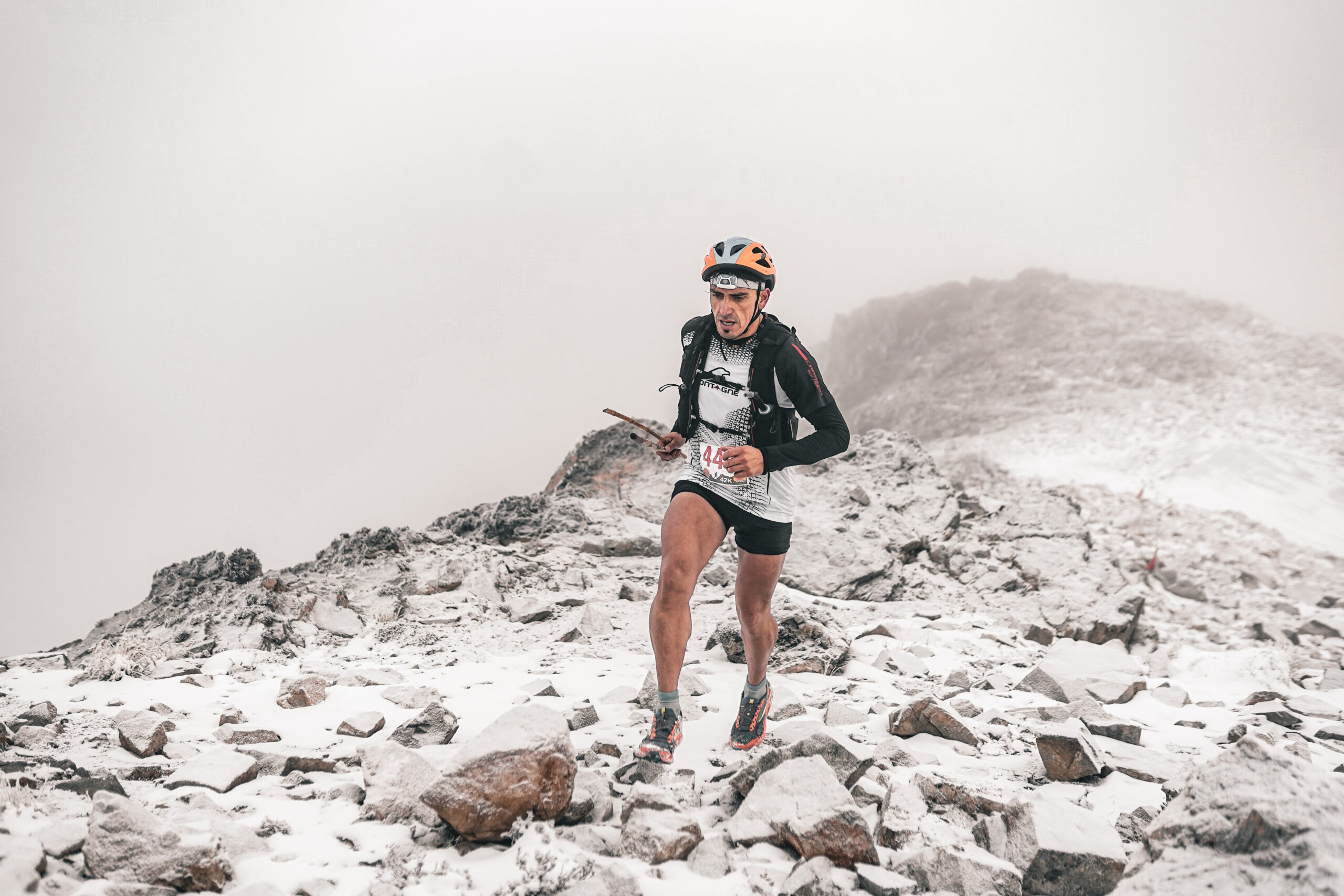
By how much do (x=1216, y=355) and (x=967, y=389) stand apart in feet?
20.0

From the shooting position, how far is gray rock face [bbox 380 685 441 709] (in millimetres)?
4414

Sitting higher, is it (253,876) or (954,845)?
(253,876)

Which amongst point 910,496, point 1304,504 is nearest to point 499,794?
point 910,496

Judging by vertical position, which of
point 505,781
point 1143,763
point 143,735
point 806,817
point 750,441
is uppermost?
point 750,441

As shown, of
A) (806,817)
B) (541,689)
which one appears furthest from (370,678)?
(806,817)

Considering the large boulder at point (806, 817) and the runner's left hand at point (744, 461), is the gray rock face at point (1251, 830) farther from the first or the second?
the runner's left hand at point (744, 461)

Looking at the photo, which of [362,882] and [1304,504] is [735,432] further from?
[1304,504]

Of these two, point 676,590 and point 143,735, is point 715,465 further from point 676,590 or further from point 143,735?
point 143,735

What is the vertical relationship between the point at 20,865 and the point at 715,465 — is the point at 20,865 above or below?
below

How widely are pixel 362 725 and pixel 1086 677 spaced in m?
4.87

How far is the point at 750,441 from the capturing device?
3.95 metres

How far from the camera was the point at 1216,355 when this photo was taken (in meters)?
18.6

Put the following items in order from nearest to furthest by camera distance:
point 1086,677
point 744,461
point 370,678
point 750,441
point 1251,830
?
point 1251,830 < point 744,461 < point 750,441 < point 370,678 < point 1086,677

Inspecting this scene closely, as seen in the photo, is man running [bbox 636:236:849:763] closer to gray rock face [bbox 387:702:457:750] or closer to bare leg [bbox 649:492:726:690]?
bare leg [bbox 649:492:726:690]
